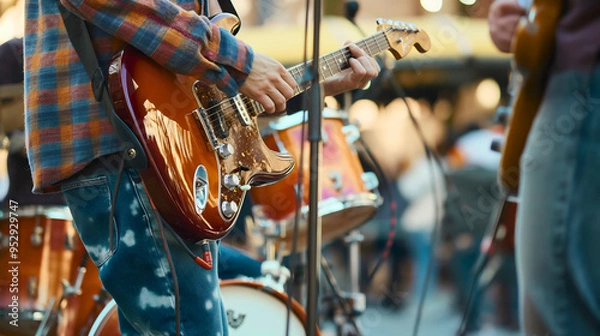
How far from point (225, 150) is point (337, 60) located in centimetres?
43

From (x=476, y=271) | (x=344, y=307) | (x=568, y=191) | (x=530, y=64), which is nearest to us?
(x=568, y=191)

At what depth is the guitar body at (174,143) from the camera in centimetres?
143

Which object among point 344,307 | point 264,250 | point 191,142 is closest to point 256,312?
point 264,250

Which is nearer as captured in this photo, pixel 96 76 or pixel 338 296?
pixel 96 76

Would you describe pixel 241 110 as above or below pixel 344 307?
above

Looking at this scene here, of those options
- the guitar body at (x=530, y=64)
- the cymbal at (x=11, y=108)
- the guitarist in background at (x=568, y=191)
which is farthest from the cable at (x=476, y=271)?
the cymbal at (x=11, y=108)

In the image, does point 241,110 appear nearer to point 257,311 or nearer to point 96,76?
point 96,76

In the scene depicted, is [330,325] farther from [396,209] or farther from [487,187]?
[487,187]

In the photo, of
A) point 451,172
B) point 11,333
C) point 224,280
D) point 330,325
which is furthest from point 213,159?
point 330,325

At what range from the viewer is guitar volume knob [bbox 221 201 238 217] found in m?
1.53

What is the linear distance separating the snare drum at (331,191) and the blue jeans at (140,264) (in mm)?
848

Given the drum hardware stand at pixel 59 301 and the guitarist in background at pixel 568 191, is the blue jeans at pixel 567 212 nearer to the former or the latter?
the guitarist in background at pixel 568 191

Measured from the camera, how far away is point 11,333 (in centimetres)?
204

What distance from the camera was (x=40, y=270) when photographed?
7.04 feet
